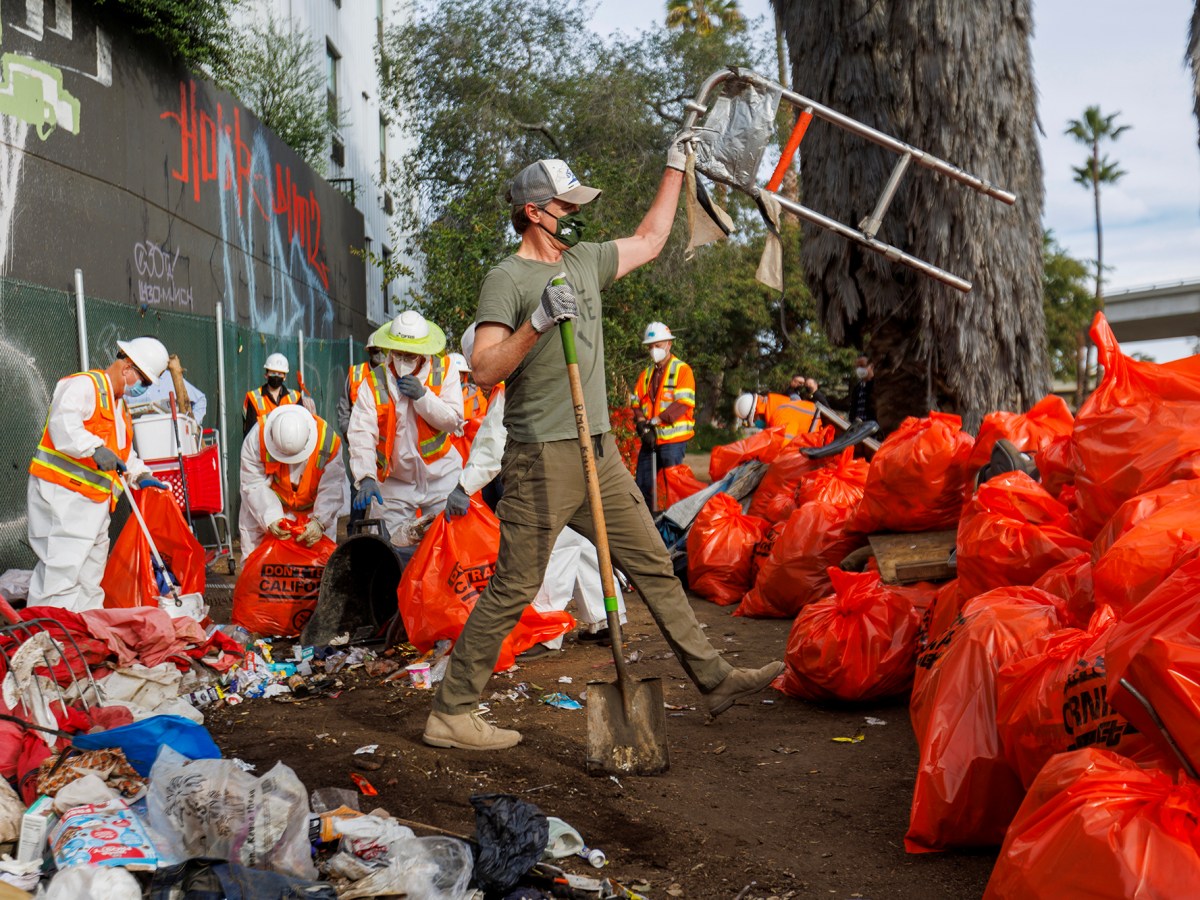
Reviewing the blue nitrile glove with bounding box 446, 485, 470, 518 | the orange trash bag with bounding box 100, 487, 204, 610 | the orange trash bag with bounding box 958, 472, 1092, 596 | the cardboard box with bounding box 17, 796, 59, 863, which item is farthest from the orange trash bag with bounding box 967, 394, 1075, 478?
the orange trash bag with bounding box 100, 487, 204, 610

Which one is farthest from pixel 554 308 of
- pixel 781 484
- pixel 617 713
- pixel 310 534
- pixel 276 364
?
pixel 276 364

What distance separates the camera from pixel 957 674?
299cm

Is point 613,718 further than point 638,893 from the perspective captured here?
Yes

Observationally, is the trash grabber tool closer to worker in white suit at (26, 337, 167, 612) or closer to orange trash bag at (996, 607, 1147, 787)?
worker in white suit at (26, 337, 167, 612)

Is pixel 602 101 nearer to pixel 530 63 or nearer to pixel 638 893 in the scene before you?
pixel 530 63

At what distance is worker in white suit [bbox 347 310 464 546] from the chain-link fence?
2.09 meters

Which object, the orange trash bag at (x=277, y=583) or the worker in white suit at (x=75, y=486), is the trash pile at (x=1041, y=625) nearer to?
the orange trash bag at (x=277, y=583)

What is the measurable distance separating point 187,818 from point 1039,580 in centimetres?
243

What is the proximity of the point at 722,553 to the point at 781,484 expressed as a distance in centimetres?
82

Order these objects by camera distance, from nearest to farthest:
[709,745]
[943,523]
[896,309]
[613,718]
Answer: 1. [613,718]
2. [709,745]
3. [943,523]
4. [896,309]

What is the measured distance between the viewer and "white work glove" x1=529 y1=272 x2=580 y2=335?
138 inches

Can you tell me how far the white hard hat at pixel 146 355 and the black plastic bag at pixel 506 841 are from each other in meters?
3.84

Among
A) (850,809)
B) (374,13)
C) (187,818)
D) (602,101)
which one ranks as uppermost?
(374,13)

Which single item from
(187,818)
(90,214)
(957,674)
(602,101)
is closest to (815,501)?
(957,674)
